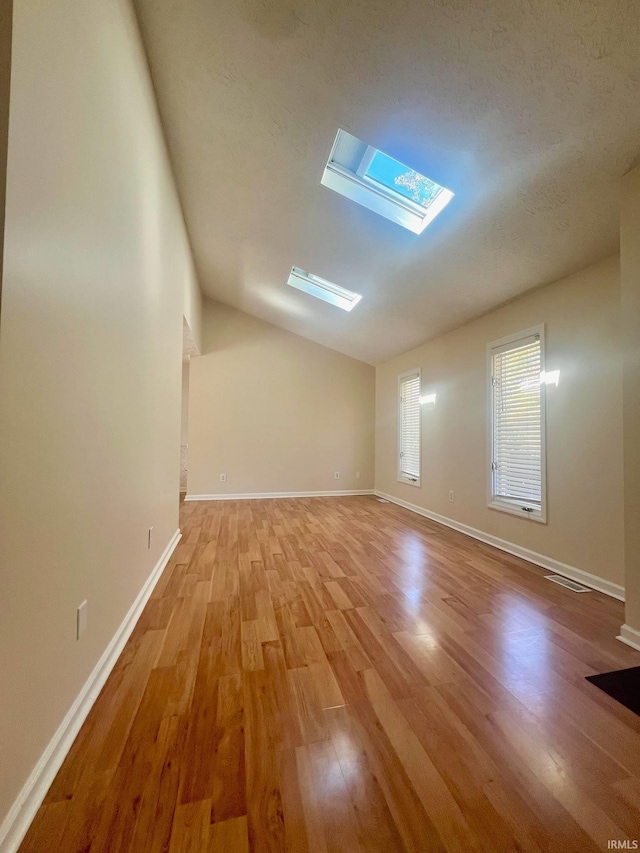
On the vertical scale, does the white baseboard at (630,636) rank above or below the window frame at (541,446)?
below

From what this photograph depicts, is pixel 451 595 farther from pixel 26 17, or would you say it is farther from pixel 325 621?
pixel 26 17

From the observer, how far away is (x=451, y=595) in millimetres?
2219

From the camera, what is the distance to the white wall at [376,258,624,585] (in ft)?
7.47

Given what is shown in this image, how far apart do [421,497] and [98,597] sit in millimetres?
4088

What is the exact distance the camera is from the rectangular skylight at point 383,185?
2.36 meters

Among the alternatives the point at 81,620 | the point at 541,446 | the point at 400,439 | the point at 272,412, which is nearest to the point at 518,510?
the point at 541,446

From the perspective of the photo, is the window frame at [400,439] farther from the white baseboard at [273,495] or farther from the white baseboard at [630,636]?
the white baseboard at [630,636]

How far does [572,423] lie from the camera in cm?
252

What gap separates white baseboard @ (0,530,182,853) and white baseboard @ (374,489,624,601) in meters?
3.04

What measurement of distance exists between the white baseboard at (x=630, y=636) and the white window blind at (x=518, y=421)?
1.19 meters

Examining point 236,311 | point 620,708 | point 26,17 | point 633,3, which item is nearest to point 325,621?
point 620,708

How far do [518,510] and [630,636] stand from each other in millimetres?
1366

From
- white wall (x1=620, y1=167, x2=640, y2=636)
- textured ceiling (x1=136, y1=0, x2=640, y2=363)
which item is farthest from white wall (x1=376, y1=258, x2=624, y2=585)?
white wall (x1=620, y1=167, x2=640, y2=636)

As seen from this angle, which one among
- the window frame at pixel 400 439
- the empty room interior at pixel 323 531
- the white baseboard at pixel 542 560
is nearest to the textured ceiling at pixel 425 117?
the empty room interior at pixel 323 531
